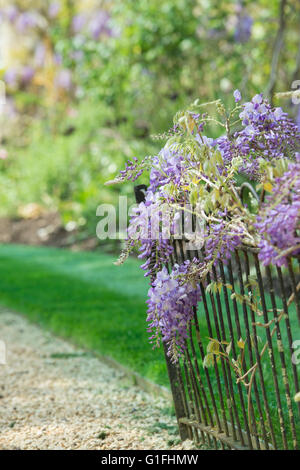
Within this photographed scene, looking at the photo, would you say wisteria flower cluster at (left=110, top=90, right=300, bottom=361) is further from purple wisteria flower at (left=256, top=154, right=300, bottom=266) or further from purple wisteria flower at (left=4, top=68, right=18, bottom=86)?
purple wisteria flower at (left=4, top=68, right=18, bottom=86)

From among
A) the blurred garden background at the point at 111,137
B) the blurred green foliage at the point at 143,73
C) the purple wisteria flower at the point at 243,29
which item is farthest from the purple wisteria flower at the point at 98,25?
the purple wisteria flower at the point at 243,29

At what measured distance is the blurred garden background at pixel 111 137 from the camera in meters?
5.63

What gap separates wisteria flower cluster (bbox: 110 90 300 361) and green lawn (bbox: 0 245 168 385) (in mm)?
1467

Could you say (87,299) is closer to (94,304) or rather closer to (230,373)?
(94,304)

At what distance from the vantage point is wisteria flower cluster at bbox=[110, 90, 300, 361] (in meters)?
1.95

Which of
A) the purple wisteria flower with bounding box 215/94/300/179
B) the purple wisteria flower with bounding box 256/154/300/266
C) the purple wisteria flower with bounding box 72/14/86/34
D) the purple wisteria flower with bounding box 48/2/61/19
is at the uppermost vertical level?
the purple wisteria flower with bounding box 48/2/61/19

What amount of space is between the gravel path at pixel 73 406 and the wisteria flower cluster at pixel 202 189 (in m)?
1.01

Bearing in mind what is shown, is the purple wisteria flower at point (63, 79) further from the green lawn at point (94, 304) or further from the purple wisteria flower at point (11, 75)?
the green lawn at point (94, 304)

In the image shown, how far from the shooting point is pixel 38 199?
461 inches

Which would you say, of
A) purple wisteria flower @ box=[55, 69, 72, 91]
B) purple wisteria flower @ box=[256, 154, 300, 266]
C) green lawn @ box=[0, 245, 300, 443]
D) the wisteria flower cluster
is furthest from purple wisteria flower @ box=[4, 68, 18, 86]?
purple wisteria flower @ box=[256, 154, 300, 266]

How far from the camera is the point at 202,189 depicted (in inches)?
77.1

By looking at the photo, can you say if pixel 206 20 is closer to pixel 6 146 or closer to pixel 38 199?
pixel 38 199

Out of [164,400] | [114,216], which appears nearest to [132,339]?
[164,400]
